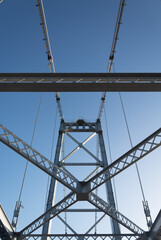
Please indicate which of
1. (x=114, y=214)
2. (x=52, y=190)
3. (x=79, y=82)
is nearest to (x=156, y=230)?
(x=114, y=214)

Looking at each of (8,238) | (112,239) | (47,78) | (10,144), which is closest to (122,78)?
(47,78)

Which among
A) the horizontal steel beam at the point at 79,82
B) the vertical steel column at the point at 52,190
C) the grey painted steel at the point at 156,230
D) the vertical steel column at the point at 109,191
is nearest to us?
the horizontal steel beam at the point at 79,82

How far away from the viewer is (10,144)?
31.3ft

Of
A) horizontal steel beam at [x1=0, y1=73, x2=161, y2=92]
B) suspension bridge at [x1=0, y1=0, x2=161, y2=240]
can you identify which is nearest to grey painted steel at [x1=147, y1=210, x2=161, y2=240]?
suspension bridge at [x1=0, y1=0, x2=161, y2=240]

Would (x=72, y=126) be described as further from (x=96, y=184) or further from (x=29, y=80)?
(x=29, y=80)

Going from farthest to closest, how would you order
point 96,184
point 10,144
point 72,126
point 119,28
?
point 72,126
point 119,28
point 96,184
point 10,144

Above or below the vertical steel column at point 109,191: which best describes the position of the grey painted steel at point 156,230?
below

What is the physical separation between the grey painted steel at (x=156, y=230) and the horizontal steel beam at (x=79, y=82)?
277 inches

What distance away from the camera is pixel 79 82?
864 cm

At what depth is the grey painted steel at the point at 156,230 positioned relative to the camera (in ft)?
38.3

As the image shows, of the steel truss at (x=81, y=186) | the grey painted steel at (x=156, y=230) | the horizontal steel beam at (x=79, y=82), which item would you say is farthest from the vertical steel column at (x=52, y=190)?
the horizontal steel beam at (x=79, y=82)

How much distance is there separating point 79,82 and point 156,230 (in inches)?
371

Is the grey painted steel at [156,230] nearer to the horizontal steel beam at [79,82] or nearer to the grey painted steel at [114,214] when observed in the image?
the grey painted steel at [114,214]

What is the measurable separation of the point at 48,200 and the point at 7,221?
504 cm
